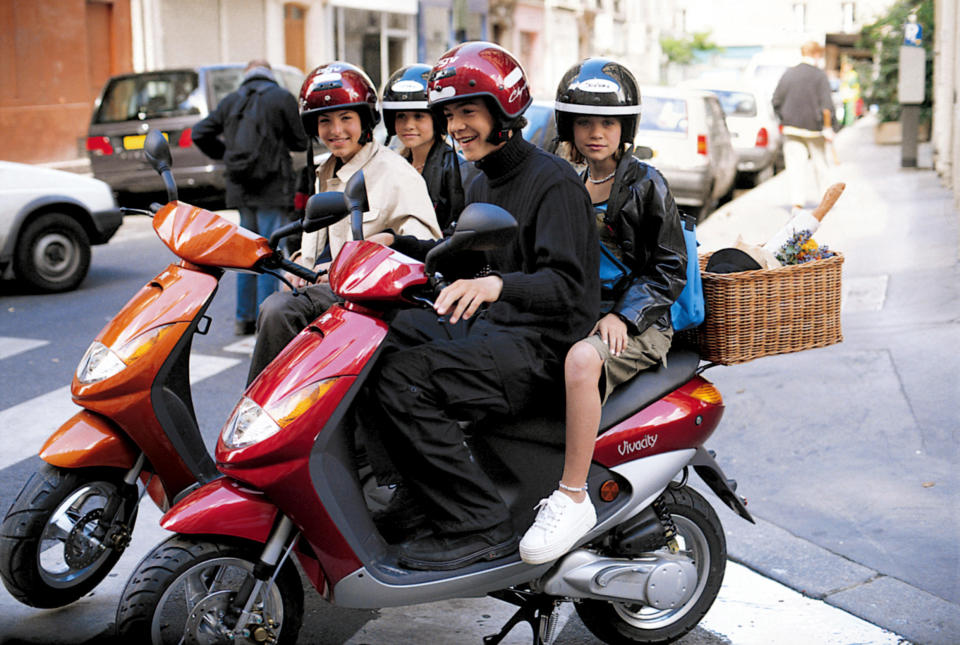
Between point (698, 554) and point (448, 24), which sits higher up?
point (448, 24)

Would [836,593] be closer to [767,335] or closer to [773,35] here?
[767,335]

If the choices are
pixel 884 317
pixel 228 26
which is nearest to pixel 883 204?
pixel 884 317

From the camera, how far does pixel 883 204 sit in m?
13.3

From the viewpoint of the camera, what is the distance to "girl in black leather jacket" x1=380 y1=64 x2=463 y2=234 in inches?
200

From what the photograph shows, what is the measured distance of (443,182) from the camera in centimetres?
514

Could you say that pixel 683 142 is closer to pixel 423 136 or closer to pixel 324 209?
pixel 423 136

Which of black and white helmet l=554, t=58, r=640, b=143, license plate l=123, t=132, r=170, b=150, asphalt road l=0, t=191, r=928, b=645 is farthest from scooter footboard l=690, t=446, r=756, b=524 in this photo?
license plate l=123, t=132, r=170, b=150

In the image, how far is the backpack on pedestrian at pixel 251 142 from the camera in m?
8.00

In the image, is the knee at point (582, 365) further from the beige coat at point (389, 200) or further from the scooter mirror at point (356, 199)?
the beige coat at point (389, 200)

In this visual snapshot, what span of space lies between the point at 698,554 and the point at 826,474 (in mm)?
1672

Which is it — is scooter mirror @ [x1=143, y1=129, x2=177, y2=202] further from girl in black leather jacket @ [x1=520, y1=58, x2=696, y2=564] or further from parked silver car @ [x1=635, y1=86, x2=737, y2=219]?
parked silver car @ [x1=635, y1=86, x2=737, y2=219]

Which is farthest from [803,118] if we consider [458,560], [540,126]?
[458,560]

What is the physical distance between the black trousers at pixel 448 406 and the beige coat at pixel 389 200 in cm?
119

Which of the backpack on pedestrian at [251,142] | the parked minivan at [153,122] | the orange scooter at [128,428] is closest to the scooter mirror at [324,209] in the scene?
the orange scooter at [128,428]
